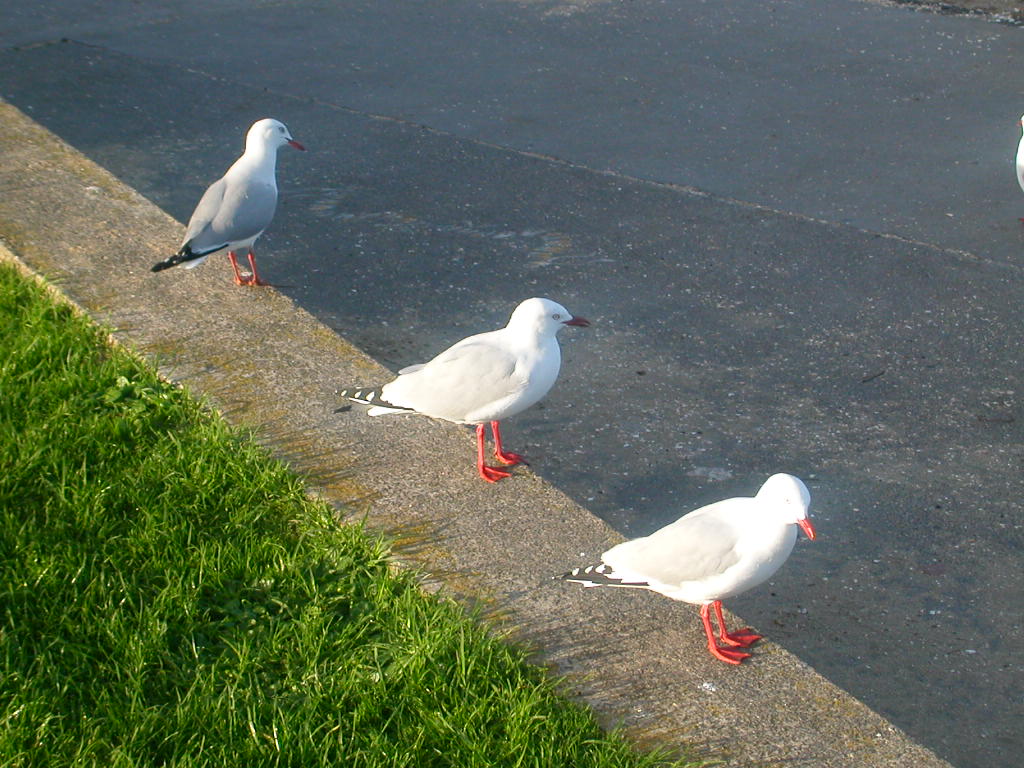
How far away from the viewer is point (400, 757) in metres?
2.89

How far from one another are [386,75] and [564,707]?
7784 mm

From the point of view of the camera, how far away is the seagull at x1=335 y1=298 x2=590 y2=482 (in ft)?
13.2

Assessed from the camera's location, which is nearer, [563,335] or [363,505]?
[363,505]

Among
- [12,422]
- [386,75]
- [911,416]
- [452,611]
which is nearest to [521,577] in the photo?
[452,611]

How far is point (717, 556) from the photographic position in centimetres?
324

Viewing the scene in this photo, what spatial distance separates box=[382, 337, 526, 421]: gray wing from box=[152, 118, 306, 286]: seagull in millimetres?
1630

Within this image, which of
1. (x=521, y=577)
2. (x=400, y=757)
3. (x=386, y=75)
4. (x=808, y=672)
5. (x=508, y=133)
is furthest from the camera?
(x=386, y=75)

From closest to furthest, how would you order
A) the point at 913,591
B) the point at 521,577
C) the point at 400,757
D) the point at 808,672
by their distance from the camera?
the point at 400,757 < the point at 808,672 < the point at 521,577 < the point at 913,591

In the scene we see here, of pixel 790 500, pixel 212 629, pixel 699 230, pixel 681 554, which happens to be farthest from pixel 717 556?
pixel 699 230

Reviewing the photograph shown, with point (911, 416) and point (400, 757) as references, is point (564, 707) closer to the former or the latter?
point (400, 757)

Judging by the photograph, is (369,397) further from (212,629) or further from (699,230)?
(699,230)

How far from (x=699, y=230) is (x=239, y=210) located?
2.72 m

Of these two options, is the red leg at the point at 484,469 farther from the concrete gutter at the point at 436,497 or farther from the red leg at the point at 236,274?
the red leg at the point at 236,274

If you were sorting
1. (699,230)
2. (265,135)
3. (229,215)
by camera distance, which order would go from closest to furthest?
(229,215)
(265,135)
(699,230)
